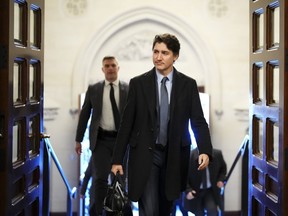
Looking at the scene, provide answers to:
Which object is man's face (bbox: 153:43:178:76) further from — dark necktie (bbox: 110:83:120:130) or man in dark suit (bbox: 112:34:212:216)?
dark necktie (bbox: 110:83:120:130)

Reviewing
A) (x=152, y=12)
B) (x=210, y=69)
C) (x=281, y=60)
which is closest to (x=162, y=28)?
(x=152, y=12)

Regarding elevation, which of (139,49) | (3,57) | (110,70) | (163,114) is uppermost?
(139,49)

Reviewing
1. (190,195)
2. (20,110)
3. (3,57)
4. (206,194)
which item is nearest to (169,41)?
(20,110)

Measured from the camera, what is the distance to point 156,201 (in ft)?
13.1

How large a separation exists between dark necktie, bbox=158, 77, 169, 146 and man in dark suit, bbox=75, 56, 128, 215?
6.10 feet

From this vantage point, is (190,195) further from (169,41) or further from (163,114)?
(169,41)

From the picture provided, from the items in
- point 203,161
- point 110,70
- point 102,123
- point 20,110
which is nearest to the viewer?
point 20,110

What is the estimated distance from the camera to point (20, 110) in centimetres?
351

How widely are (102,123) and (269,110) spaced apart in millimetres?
2495

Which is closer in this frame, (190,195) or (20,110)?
(20,110)

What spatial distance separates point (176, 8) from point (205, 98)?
121cm

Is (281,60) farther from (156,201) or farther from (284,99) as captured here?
(156,201)

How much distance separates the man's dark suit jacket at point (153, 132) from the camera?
3.92m

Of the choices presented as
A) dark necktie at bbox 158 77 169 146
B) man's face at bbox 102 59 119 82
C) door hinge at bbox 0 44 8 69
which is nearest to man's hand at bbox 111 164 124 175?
dark necktie at bbox 158 77 169 146
